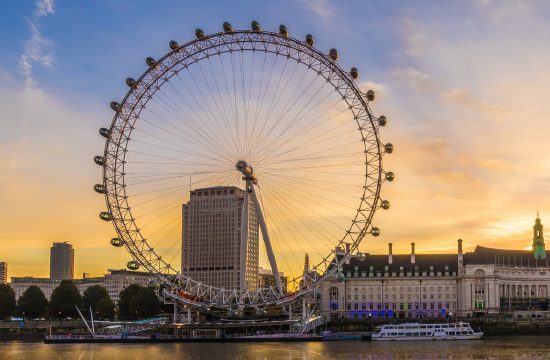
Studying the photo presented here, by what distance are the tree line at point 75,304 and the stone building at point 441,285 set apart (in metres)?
36.4

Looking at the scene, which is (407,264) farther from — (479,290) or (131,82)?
(131,82)

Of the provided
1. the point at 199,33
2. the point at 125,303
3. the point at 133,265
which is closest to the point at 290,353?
the point at 133,265

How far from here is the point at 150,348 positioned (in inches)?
3479

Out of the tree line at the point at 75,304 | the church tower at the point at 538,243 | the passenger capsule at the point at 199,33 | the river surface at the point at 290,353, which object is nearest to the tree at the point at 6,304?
the tree line at the point at 75,304

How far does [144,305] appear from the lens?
5728 inches

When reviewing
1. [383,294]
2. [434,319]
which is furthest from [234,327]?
[383,294]

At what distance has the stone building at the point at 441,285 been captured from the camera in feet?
512

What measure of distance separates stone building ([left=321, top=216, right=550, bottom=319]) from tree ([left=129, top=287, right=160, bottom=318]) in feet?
112

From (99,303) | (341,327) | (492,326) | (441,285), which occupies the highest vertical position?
(441,285)

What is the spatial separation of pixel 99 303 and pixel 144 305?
12.5 meters

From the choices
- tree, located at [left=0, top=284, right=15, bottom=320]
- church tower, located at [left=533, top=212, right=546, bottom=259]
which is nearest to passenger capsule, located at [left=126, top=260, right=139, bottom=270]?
tree, located at [left=0, top=284, right=15, bottom=320]

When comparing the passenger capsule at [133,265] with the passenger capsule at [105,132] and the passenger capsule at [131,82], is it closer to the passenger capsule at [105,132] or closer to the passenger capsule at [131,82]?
the passenger capsule at [105,132]

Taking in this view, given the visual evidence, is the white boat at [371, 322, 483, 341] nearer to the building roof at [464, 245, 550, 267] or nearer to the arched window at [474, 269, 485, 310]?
the arched window at [474, 269, 485, 310]

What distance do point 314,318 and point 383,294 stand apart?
5773 cm
